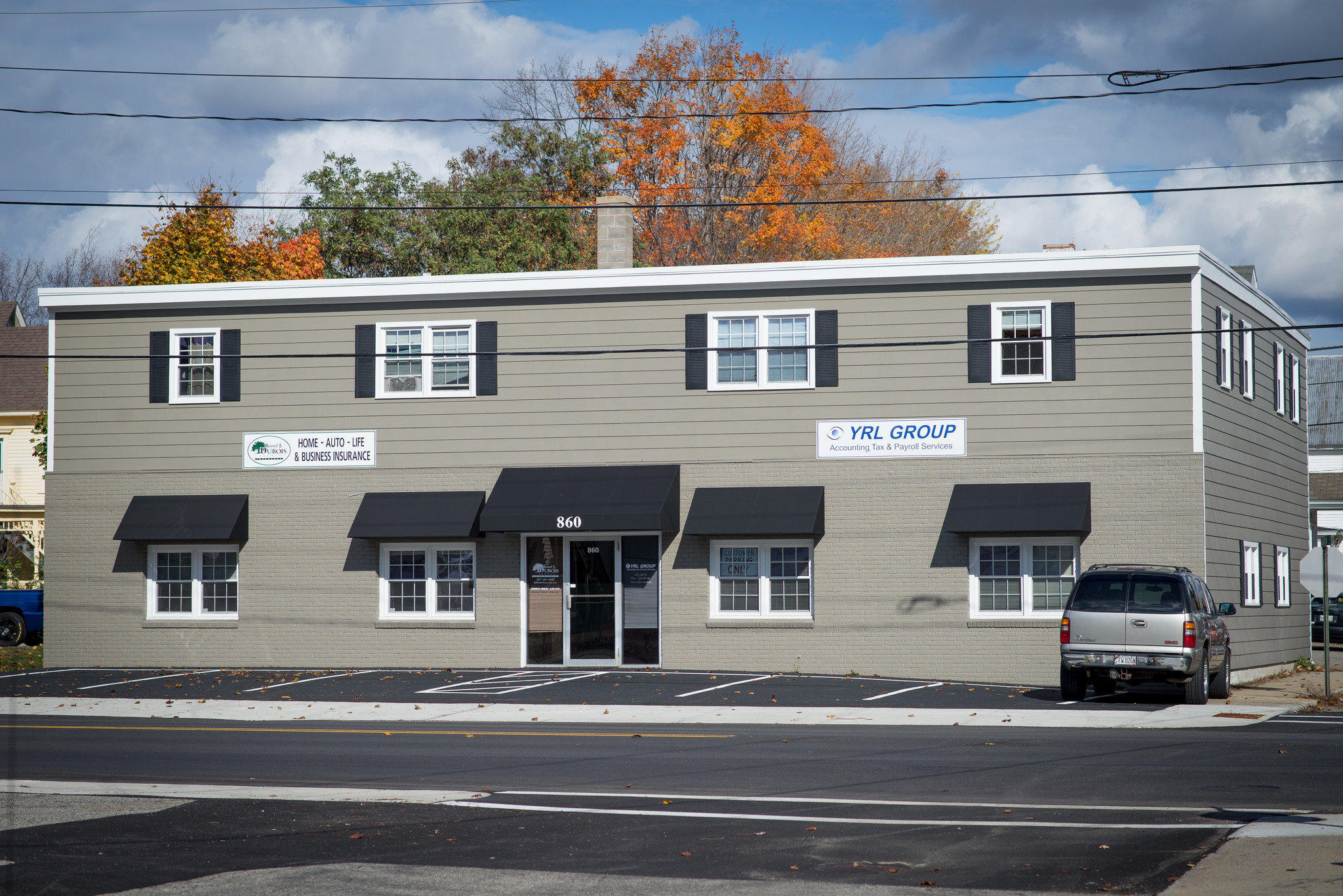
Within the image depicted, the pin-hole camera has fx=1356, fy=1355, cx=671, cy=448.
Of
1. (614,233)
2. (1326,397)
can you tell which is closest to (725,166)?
(614,233)

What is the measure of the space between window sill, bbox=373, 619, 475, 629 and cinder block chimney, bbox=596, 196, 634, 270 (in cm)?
718

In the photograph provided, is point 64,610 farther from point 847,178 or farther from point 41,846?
point 847,178

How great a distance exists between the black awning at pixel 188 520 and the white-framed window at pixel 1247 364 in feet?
60.6

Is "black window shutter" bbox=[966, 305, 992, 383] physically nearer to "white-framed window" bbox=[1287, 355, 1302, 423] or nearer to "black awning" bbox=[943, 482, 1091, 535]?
"black awning" bbox=[943, 482, 1091, 535]

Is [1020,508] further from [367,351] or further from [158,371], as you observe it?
[158,371]

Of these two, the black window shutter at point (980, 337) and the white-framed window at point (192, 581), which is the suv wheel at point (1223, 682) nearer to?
the black window shutter at point (980, 337)

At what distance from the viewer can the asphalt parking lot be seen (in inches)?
769

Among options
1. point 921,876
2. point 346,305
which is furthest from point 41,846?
point 346,305

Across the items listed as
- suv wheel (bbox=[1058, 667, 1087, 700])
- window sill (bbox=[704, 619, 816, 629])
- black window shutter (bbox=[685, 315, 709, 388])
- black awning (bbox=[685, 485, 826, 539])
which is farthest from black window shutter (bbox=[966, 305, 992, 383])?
suv wheel (bbox=[1058, 667, 1087, 700])

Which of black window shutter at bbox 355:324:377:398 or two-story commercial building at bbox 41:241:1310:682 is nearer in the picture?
two-story commercial building at bbox 41:241:1310:682

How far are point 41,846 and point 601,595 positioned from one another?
50.1 ft

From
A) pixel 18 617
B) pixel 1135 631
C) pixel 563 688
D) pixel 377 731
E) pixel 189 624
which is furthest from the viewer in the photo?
pixel 18 617

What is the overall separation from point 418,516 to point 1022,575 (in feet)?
34.5

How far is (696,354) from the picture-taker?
23922 mm
